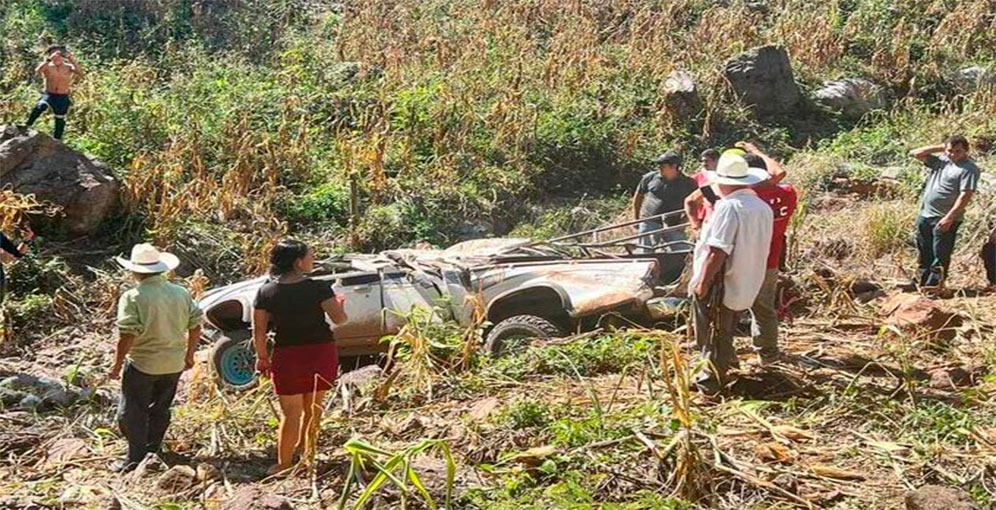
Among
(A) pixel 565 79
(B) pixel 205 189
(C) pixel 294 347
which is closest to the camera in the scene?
(C) pixel 294 347

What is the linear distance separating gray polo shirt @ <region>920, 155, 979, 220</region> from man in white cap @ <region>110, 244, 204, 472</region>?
6700 millimetres

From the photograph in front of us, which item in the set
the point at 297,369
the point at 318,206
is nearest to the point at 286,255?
the point at 297,369

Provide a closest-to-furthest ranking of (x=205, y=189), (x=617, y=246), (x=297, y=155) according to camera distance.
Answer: (x=617, y=246) → (x=205, y=189) → (x=297, y=155)

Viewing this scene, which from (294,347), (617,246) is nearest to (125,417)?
(294,347)

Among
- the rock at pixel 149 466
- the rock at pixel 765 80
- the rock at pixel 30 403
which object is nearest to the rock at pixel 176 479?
the rock at pixel 149 466

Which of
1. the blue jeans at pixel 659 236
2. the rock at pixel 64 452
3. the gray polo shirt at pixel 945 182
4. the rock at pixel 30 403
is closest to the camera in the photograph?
the rock at pixel 64 452

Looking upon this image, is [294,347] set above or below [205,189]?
above

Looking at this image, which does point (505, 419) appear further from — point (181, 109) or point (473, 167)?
point (181, 109)

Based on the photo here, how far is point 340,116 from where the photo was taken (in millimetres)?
15555

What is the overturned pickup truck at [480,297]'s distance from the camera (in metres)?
8.12

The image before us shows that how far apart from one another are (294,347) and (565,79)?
11.8 meters

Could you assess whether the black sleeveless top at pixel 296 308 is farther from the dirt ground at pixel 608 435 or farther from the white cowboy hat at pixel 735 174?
the white cowboy hat at pixel 735 174

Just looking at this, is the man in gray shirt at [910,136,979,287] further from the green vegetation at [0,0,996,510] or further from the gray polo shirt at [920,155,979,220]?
the green vegetation at [0,0,996,510]

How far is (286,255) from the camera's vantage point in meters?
5.62
